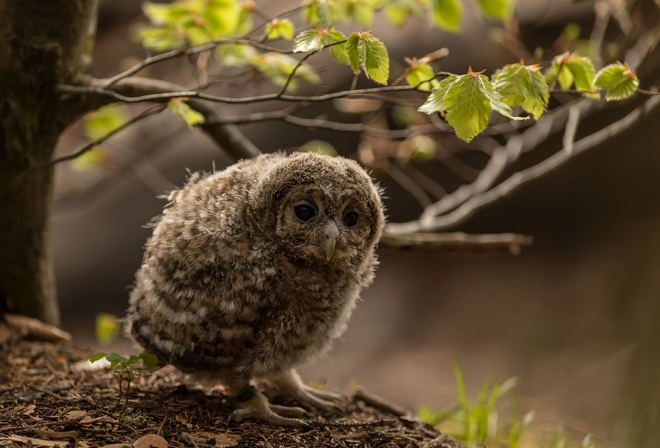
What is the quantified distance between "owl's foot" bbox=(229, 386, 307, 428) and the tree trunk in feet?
4.76

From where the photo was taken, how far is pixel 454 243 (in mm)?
3371

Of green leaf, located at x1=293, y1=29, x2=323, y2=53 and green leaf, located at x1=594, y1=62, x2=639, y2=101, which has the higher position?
green leaf, located at x1=594, y1=62, x2=639, y2=101

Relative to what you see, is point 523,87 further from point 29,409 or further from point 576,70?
point 29,409

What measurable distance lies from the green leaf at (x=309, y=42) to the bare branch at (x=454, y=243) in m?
1.31

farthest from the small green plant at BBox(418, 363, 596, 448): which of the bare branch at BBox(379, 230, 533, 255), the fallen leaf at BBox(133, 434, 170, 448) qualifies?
the fallen leaf at BBox(133, 434, 170, 448)

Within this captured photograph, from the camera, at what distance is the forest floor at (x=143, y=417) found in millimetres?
2225

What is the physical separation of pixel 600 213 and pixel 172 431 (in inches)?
202

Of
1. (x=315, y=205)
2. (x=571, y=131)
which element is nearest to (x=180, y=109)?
(x=315, y=205)

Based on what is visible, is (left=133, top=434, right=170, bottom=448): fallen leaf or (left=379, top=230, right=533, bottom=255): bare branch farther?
(left=379, top=230, right=533, bottom=255): bare branch

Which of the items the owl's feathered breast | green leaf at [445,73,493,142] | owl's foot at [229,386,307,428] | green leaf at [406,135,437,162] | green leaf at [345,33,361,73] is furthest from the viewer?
green leaf at [406,135,437,162]

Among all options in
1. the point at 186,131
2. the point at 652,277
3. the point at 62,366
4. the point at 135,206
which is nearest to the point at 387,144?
the point at 652,277

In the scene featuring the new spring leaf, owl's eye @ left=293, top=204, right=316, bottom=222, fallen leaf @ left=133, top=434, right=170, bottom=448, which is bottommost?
fallen leaf @ left=133, top=434, right=170, bottom=448

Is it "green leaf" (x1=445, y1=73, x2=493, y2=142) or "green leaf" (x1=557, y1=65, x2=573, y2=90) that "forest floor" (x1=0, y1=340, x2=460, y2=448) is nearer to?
"green leaf" (x1=445, y1=73, x2=493, y2=142)

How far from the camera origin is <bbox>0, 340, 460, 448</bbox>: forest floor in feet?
7.30
